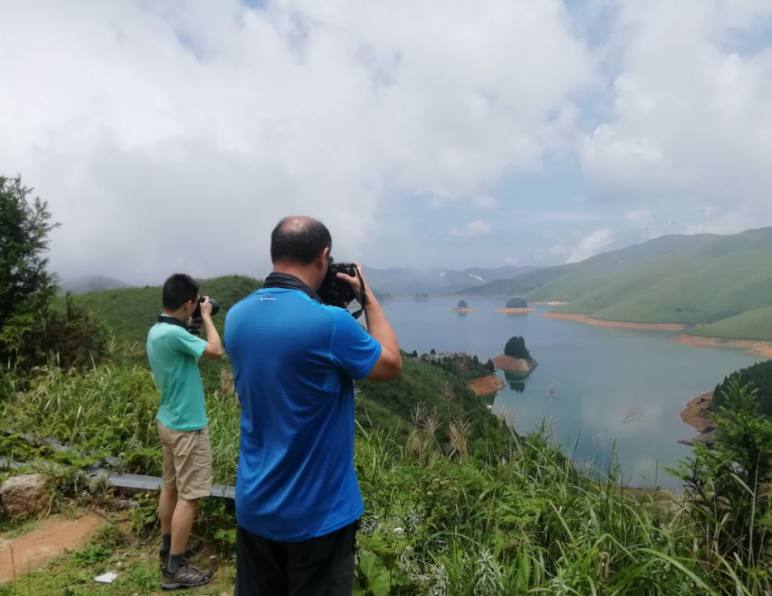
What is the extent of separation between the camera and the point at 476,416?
6266 mm

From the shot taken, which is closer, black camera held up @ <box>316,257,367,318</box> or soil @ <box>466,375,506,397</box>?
black camera held up @ <box>316,257,367,318</box>

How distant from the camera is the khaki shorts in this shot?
350 centimetres

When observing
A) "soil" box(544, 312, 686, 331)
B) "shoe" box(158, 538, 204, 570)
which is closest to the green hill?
"shoe" box(158, 538, 204, 570)

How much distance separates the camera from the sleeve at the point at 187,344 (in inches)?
134

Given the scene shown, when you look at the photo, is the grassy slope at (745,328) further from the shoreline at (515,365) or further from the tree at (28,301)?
the tree at (28,301)

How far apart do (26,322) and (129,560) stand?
19.7 feet

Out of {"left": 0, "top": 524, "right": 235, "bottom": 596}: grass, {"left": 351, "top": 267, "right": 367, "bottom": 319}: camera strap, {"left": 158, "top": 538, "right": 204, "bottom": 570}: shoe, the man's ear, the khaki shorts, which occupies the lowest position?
{"left": 0, "top": 524, "right": 235, "bottom": 596}: grass

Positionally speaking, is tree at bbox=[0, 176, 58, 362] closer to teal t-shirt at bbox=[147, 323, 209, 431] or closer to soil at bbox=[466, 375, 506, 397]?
teal t-shirt at bbox=[147, 323, 209, 431]

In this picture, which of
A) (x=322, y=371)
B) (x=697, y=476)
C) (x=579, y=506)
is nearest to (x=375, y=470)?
(x=579, y=506)

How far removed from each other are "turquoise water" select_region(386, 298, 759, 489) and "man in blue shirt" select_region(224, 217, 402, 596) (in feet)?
8.70

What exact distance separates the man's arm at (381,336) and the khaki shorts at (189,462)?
1947 millimetres

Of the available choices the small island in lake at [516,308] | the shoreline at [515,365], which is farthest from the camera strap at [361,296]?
the small island in lake at [516,308]

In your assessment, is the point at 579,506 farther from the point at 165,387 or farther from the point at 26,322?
the point at 26,322

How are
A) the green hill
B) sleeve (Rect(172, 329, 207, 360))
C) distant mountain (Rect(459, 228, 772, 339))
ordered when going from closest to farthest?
sleeve (Rect(172, 329, 207, 360))
the green hill
distant mountain (Rect(459, 228, 772, 339))
